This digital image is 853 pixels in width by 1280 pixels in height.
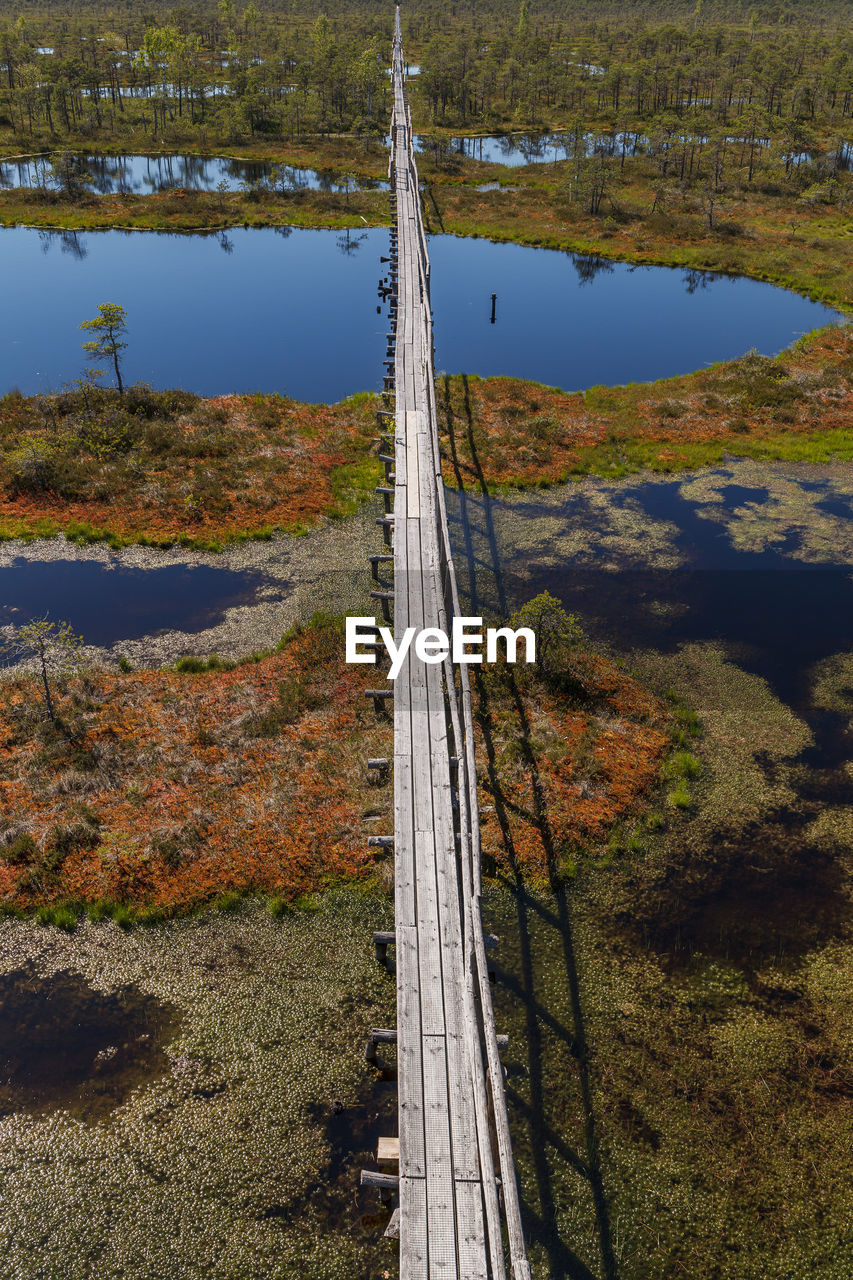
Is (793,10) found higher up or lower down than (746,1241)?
higher up

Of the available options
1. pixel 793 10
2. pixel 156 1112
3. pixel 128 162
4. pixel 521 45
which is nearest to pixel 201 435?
pixel 156 1112

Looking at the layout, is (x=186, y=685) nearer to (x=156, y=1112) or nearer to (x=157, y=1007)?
(x=157, y=1007)

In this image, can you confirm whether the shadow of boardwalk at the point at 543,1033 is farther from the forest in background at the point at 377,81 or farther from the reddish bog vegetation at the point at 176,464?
the forest in background at the point at 377,81

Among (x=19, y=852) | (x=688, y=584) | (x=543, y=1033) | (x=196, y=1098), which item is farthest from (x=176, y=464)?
(x=543, y=1033)

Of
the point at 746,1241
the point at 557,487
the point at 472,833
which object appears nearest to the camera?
the point at 746,1241

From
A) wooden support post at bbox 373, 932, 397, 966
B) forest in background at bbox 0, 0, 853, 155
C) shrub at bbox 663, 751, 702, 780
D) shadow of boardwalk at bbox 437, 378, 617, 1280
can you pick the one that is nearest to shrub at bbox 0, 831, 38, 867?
wooden support post at bbox 373, 932, 397, 966

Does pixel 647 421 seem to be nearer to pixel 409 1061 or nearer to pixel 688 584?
pixel 688 584

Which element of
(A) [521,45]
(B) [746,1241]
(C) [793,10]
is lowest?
(B) [746,1241]
